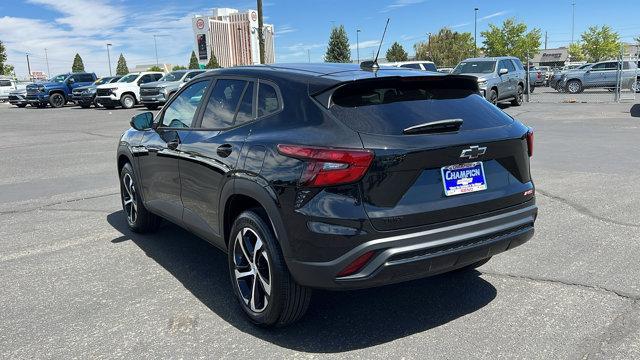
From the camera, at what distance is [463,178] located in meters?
3.13

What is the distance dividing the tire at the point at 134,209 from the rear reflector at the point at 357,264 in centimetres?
308

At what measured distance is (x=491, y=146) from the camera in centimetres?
325

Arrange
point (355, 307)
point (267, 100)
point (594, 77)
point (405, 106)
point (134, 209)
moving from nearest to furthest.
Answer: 1. point (405, 106)
2. point (267, 100)
3. point (355, 307)
4. point (134, 209)
5. point (594, 77)

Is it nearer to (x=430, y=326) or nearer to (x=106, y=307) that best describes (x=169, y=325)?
(x=106, y=307)

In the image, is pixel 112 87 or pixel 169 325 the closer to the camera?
pixel 169 325

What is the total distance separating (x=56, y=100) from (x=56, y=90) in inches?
26.1

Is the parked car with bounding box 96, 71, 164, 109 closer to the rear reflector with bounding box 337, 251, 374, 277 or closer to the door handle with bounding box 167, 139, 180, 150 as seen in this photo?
the door handle with bounding box 167, 139, 180, 150

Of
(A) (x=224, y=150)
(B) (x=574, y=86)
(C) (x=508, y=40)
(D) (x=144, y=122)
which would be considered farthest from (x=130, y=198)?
(C) (x=508, y=40)

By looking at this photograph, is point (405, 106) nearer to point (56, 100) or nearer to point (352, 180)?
point (352, 180)

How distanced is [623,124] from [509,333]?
13.2 meters

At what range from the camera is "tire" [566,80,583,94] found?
95.1 ft

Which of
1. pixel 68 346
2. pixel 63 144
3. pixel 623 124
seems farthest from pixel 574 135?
pixel 63 144

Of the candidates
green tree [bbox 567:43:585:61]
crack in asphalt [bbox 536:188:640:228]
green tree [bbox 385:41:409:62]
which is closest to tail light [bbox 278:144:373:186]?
crack in asphalt [bbox 536:188:640:228]

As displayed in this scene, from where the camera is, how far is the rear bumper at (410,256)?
2871 millimetres
